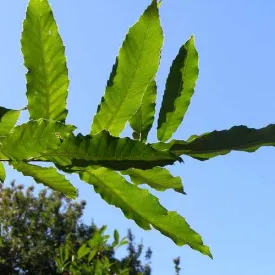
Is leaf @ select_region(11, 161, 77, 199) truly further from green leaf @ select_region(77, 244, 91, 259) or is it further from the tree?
the tree

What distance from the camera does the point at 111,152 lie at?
1.01m

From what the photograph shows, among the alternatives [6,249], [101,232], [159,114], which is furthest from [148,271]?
[159,114]

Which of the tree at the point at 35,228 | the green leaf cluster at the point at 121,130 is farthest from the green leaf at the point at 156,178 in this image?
the tree at the point at 35,228

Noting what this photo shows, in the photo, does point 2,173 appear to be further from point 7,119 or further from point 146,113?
point 146,113

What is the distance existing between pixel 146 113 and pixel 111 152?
0.92 ft

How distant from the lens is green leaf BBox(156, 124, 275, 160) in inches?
42.1

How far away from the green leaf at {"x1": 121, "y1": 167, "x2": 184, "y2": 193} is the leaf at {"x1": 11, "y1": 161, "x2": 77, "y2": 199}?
0.15 metres

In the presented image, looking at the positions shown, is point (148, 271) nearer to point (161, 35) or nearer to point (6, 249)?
point (6, 249)

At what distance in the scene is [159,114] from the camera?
4.14 ft

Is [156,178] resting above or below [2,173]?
above

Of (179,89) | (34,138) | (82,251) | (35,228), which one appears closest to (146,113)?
(179,89)

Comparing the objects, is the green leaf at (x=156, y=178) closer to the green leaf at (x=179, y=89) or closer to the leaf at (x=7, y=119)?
the green leaf at (x=179, y=89)

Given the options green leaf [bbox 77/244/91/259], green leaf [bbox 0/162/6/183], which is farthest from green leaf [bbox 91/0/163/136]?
green leaf [bbox 77/244/91/259]

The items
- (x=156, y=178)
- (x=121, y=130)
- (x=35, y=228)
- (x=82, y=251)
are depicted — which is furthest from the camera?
(x=35, y=228)
